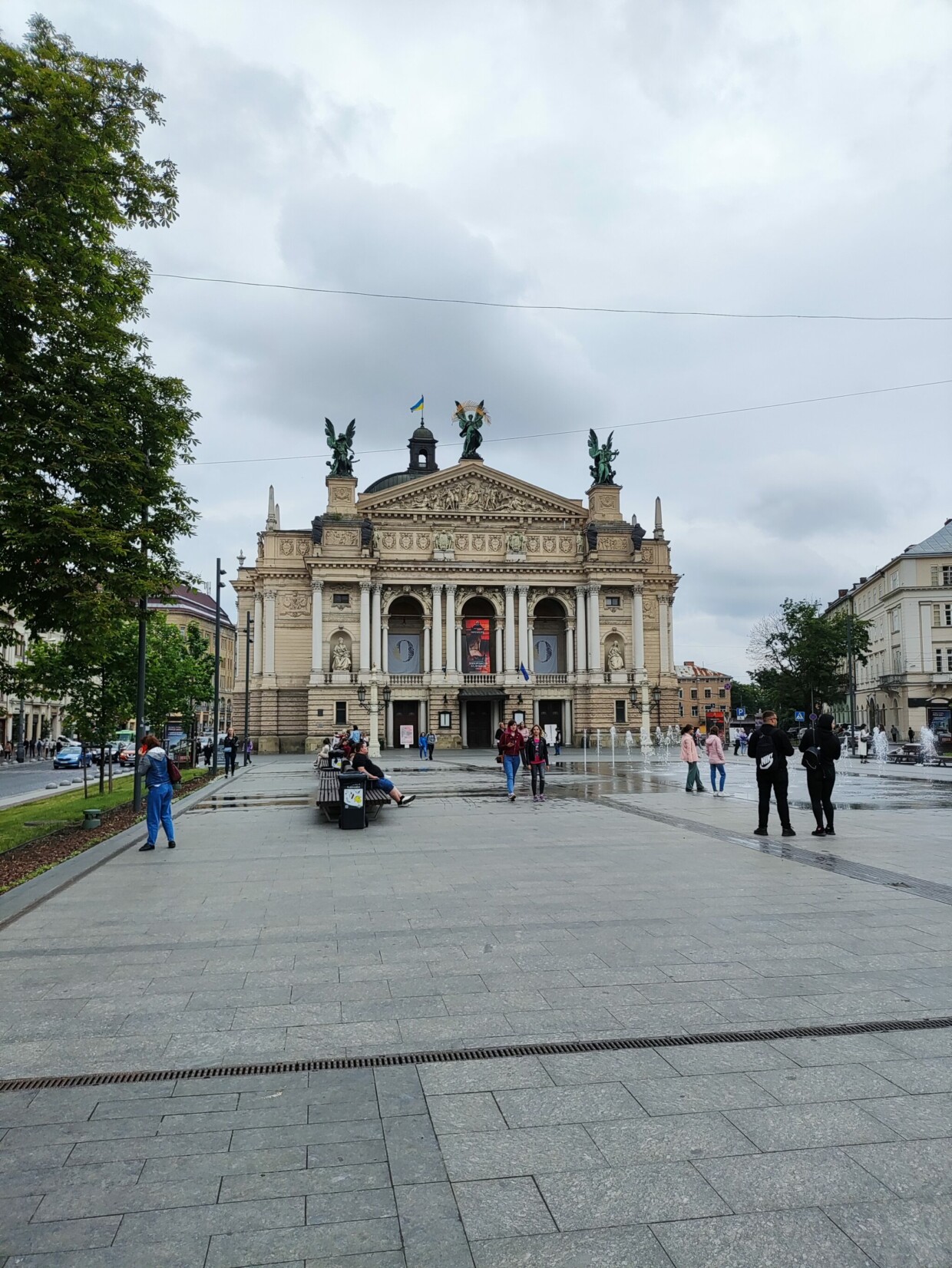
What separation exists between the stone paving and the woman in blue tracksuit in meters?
3.40

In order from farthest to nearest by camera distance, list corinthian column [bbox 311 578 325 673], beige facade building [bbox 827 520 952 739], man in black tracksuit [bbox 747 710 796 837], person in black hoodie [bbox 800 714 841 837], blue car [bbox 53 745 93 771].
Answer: beige facade building [bbox 827 520 952 739] < corinthian column [bbox 311 578 325 673] < blue car [bbox 53 745 93 771] < man in black tracksuit [bbox 747 710 796 837] < person in black hoodie [bbox 800 714 841 837]

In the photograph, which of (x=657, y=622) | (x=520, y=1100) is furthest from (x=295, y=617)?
(x=520, y=1100)

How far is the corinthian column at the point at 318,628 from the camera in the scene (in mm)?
68312

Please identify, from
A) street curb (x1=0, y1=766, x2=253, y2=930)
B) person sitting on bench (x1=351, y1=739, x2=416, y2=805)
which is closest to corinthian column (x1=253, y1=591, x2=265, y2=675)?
person sitting on bench (x1=351, y1=739, x2=416, y2=805)

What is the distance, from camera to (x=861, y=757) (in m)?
48.2

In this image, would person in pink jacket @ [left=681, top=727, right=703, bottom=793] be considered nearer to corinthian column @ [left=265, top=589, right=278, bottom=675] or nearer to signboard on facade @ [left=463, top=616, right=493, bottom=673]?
signboard on facade @ [left=463, top=616, right=493, bottom=673]

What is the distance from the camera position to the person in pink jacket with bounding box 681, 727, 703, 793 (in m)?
24.2

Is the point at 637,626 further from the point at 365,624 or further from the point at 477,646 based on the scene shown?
the point at 365,624

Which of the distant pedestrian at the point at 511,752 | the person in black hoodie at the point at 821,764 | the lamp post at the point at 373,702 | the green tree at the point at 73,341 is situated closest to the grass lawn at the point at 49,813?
the green tree at the point at 73,341

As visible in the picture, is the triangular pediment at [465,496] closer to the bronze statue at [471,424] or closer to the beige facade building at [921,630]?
the bronze statue at [471,424]

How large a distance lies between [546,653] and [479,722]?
798 cm

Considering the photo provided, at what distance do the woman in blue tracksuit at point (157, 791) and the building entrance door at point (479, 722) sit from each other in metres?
58.0

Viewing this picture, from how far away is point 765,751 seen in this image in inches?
585

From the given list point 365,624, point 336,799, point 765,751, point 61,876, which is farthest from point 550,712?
point 61,876
